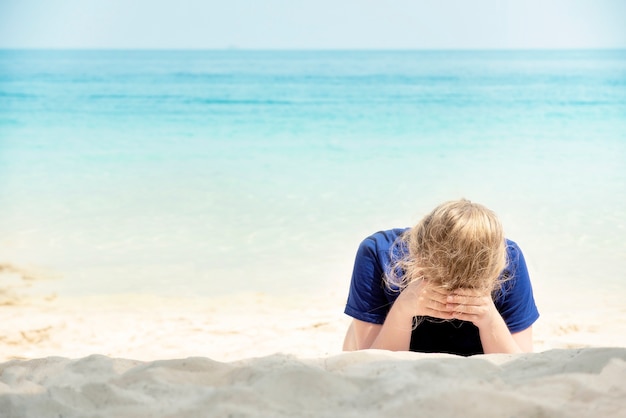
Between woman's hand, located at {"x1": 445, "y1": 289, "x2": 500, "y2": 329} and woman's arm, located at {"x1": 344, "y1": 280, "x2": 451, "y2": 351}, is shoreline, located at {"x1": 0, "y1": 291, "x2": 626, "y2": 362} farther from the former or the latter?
woman's hand, located at {"x1": 445, "y1": 289, "x2": 500, "y2": 329}

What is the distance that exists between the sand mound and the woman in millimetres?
220

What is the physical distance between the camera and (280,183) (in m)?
10.1

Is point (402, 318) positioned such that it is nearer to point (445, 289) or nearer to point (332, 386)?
point (445, 289)

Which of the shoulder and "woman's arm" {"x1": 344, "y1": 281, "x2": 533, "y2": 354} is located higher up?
the shoulder

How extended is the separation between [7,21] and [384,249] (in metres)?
65.3

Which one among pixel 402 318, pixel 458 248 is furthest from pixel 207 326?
pixel 458 248

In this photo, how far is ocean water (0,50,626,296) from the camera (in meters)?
6.74

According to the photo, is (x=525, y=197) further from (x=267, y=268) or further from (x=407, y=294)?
(x=407, y=294)

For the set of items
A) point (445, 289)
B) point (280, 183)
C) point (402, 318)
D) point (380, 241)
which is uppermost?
point (280, 183)

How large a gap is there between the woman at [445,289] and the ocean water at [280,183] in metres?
3.32

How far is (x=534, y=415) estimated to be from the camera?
1.89m

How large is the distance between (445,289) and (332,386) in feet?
2.08

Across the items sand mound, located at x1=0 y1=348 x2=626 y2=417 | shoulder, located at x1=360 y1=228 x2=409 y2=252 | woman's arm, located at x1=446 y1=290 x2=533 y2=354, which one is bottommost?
sand mound, located at x1=0 y1=348 x2=626 y2=417

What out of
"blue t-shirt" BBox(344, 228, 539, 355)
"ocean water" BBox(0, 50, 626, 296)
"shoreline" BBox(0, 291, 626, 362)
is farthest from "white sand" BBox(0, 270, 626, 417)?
"ocean water" BBox(0, 50, 626, 296)
